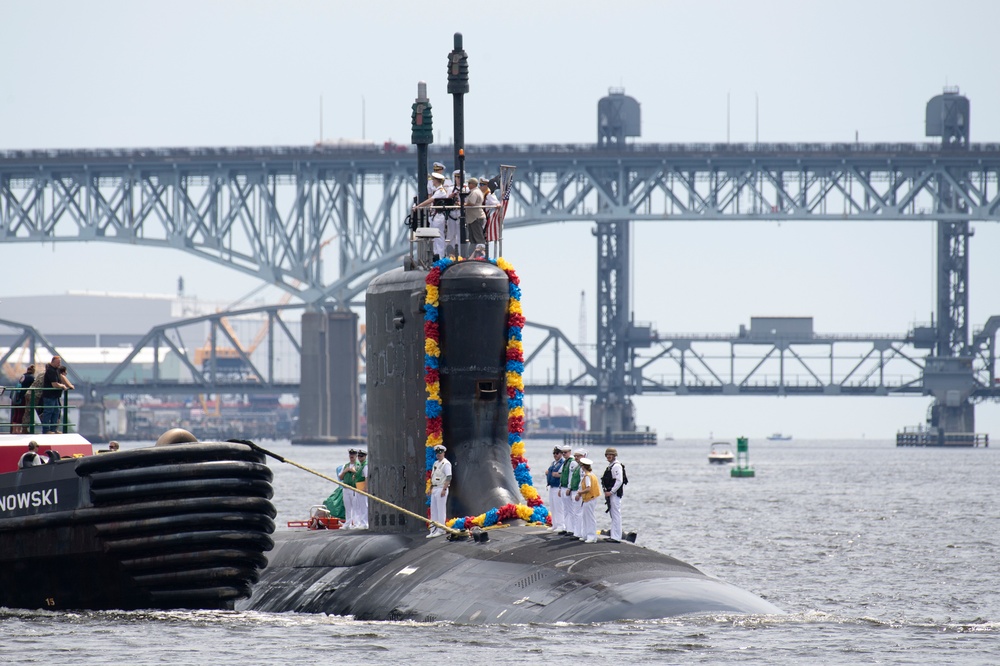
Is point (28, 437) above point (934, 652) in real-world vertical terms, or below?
above

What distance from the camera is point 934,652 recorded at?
2148 centimetres

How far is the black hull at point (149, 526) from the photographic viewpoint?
70.4 ft

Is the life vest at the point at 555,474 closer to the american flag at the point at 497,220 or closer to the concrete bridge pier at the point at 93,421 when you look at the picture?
the american flag at the point at 497,220

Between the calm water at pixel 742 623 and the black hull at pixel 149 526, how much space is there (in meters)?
0.57

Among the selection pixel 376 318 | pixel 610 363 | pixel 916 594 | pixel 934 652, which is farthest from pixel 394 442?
pixel 610 363

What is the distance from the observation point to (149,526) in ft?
70.2

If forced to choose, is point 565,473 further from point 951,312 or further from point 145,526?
point 951,312

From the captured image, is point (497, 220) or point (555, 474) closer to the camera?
point (555, 474)

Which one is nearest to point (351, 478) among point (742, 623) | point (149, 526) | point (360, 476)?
point (360, 476)

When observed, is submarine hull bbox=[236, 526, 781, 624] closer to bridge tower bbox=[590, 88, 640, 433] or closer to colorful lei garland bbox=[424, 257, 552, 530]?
colorful lei garland bbox=[424, 257, 552, 530]

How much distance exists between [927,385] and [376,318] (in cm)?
14035

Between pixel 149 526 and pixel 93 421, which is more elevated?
pixel 149 526

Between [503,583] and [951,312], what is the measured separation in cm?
13926

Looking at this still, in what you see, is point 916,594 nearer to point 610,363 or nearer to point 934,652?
point 934,652
